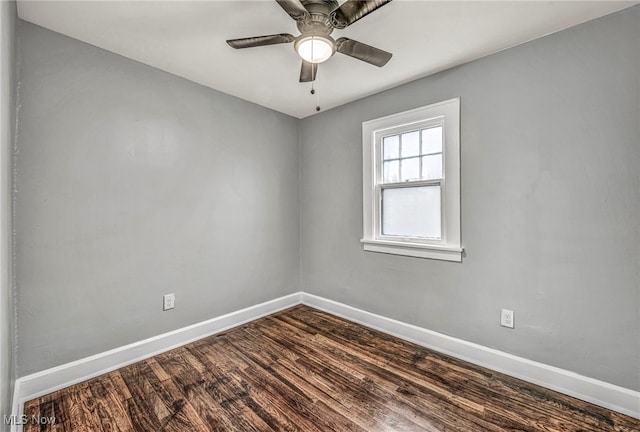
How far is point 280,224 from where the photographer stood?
3377mm

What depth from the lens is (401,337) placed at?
2.62 m

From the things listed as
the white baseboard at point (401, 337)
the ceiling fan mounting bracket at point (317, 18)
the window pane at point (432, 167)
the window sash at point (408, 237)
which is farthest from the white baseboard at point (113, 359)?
the ceiling fan mounting bracket at point (317, 18)

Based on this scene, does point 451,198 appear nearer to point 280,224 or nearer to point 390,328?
point 390,328

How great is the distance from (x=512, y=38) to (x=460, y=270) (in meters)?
1.73

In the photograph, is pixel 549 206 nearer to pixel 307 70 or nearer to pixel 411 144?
pixel 411 144

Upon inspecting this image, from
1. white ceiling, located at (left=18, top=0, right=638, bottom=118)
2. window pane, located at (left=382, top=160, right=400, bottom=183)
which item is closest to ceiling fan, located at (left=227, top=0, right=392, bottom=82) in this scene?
white ceiling, located at (left=18, top=0, right=638, bottom=118)

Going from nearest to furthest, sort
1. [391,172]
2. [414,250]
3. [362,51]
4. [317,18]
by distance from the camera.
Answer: [317,18]
[362,51]
[414,250]
[391,172]

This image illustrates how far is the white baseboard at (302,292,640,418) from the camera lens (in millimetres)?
1675

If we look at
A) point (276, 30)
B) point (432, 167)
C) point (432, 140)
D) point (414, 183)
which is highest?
point (276, 30)

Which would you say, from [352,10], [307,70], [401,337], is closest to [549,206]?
[401,337]

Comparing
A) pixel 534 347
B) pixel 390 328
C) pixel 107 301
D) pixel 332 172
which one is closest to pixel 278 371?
pixel 390 328

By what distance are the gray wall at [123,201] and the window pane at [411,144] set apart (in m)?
1.54

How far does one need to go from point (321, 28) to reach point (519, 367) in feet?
8.51

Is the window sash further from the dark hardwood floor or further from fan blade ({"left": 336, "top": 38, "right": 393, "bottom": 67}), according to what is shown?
fan blade ({"left": 336, "top": 38, "right": 393, "bottom": 67})
